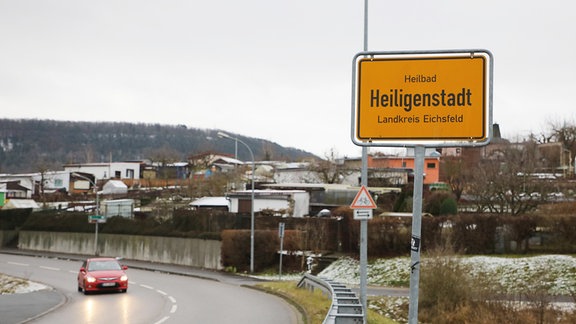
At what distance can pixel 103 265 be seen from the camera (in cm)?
2858

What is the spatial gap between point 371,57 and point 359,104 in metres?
0.44

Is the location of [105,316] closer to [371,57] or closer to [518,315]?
[518,315]

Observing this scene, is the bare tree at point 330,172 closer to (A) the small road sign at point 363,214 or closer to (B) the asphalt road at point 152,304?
(B) the asphalt road at point 152,304

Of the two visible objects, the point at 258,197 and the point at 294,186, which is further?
the point at 294,186

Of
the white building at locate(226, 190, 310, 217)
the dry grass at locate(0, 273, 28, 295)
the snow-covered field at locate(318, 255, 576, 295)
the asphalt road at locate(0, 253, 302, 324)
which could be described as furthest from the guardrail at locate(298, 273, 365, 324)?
the white building at locate(226, 190, 310, 217)

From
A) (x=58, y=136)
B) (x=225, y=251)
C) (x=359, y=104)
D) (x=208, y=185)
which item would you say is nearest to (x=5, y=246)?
(x=208, y=185)

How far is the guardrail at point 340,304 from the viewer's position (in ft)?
37.1

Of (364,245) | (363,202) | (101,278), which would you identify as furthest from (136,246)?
(363,202)

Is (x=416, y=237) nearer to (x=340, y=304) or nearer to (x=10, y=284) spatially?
(x=340, y=304)

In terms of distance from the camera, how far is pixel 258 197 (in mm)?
55000

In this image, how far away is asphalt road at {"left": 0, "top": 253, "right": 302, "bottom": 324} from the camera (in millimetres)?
19516

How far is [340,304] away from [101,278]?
16579 millimetres

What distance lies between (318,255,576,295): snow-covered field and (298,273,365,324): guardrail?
928cm

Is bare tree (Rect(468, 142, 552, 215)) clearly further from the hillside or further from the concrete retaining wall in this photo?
the hillside
